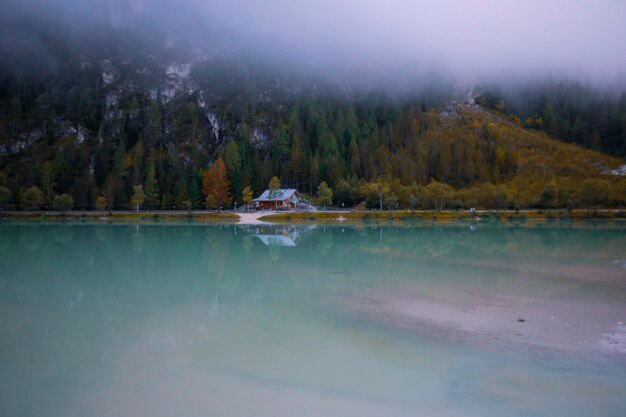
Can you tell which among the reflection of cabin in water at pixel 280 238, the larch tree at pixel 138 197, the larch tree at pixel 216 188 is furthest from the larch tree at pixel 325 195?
the larch tree at pixel 138 197

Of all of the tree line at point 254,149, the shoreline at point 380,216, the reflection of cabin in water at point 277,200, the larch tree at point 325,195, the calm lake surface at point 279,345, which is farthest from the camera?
the reflection of cabin in water at point 277,200

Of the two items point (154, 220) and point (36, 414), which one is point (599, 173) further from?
point (36, 414)

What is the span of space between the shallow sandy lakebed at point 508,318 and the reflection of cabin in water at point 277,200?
64.7 m

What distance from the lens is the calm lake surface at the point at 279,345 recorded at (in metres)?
9.81

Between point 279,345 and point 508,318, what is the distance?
8.18m

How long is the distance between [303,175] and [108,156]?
51164 mm

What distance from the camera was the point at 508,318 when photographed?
1593cm

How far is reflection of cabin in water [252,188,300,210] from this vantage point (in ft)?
276

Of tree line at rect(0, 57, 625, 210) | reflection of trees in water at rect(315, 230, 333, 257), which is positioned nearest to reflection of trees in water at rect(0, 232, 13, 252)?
reflection of trees in water at rect(315, 230, 333, 257)

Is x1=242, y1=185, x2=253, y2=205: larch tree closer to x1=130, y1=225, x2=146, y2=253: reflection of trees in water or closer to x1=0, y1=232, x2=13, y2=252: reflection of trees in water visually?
x1=130, y1=225, x2=146, y2=253: reflection of trees in water

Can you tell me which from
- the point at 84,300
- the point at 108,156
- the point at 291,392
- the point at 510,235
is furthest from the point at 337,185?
the point at 291,392

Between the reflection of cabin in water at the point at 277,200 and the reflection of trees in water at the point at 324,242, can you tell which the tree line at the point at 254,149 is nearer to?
the reflection of cabin in water at the point at 277,200

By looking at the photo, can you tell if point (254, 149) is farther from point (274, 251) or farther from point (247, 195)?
point (274, 251)

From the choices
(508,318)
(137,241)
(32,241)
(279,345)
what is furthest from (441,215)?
(279,345)
